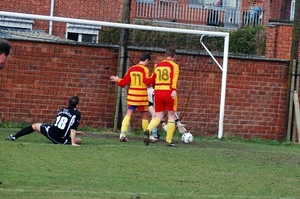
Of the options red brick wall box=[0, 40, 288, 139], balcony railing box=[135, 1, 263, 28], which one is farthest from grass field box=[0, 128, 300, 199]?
balcony railing box=[135, 1, 263, 28]

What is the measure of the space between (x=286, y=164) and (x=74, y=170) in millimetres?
4115

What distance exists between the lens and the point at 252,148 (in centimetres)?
1540

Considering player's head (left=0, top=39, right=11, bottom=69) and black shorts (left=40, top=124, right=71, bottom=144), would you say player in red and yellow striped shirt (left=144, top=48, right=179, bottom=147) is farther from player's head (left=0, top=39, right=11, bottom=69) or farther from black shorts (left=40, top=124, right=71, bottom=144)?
player's head (left=0, top=39, right=11, bottom=69)

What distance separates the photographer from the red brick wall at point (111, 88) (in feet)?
54.6

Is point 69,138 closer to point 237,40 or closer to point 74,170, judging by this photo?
point 74,170

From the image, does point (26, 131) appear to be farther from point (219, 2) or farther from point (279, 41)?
point (219, 2)

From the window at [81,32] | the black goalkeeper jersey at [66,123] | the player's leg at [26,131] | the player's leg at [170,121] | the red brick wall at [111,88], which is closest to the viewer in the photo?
the black goalkeeper jersey at [66,123]

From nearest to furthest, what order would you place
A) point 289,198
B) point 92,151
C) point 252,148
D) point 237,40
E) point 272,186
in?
point 289,198 < point 272,186 < point 92,151 < point 252,148 < point 237,40

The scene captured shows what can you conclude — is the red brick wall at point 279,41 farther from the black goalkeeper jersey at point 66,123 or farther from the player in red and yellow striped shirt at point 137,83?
the black goalkeeper jersey at point 66,123

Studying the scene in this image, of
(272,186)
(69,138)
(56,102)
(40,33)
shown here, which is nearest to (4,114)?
(56,102)

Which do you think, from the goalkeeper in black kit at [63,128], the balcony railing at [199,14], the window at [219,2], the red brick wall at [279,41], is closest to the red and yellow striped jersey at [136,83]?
the goalkeeper in black kit at [63,128]

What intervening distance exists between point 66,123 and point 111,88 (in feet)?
15.0

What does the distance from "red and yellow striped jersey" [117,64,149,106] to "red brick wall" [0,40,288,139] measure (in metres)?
2.62

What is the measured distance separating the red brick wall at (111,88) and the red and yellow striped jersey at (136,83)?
8.59ft
